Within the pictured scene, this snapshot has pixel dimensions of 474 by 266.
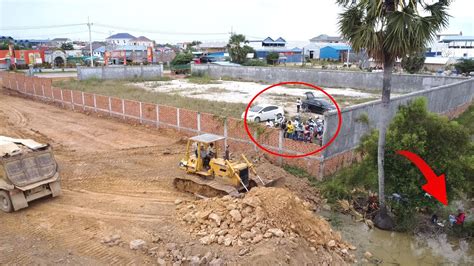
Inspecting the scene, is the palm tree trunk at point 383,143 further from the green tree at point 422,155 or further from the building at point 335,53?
the building at point 335,53

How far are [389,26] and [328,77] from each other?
3185cm

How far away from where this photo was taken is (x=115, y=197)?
1198cm

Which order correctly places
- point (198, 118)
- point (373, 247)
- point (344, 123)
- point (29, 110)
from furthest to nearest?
point (29, 110), point (198, 118), point (344, 123), point (373, 247)

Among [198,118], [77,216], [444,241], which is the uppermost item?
[198,118]

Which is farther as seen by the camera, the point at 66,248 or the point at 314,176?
the point at 314,176

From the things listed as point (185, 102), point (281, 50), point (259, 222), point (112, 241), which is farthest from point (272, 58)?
point (112, 241)

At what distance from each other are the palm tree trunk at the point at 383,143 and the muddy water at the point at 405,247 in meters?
0.31

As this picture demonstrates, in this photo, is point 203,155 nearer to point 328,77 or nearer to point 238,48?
point 328,77

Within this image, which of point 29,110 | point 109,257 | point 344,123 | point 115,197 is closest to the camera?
point 109,257

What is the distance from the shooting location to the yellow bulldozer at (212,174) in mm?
11195

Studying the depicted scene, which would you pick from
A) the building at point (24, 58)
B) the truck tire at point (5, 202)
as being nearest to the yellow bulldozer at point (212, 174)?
the truck tire at point (5, 202)

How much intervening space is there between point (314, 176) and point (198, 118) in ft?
21.7

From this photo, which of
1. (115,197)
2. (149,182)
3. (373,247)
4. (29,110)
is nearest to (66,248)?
(115,197)

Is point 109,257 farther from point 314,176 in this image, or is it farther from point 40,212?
point 314,176
